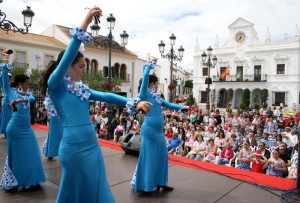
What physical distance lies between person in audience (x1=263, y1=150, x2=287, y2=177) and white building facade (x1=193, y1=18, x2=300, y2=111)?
28.0 m

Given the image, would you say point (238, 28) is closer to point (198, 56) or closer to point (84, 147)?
point (198, 56)

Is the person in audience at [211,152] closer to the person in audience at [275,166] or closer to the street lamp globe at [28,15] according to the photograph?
the person in audience at [275,166]

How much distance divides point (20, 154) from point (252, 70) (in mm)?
35884

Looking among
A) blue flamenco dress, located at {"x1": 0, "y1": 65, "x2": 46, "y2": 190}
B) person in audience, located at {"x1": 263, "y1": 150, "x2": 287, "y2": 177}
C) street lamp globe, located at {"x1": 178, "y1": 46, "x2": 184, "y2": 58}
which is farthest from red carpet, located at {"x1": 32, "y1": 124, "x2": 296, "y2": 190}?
street lamp globe, located at {"x1": 178, "y1": 46, "x2": 184, "y2": 58}

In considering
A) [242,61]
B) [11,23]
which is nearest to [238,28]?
[242,61]

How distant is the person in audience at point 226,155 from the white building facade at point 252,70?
89.7 feet

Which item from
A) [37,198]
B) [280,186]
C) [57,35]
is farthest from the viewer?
[57,35]

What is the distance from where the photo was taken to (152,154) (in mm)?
4004

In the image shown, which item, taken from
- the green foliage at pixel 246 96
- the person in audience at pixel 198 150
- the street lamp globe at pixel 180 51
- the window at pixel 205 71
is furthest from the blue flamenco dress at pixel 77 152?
the window at pixel 205 71

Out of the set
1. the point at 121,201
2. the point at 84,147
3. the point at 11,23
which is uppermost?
the point at 11,23

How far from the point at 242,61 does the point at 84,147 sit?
3719 cm

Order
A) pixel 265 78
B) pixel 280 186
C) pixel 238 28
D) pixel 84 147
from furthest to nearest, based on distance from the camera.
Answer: pixel 238 28
pixel 265 78
pixel 280 186
pixel 84 147

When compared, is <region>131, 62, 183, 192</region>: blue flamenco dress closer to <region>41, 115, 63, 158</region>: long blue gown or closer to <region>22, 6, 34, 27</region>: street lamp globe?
<region>41, 115, 63, 158</region>: long blue gown

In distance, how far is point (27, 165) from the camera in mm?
3961
